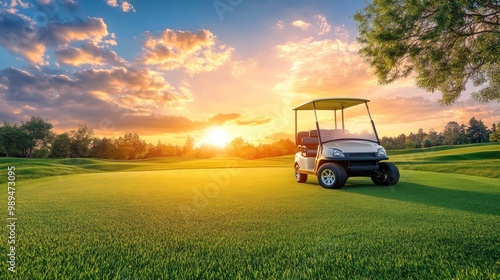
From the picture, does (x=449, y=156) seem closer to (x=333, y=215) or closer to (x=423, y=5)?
(x=423, y=5)

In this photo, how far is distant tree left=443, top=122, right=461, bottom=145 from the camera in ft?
253

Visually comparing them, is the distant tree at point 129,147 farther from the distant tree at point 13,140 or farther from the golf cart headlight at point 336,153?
the golf cart headlight at point 336,153

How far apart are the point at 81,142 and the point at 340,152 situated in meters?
68.6

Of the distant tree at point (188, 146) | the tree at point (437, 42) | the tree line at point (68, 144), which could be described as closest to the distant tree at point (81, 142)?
the tree line at point (68, 144)

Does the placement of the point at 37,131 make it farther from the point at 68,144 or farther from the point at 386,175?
the point at 386,175

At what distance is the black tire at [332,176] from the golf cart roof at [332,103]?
215 centimetres

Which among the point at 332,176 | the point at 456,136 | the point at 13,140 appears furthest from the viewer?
the point at 456,136

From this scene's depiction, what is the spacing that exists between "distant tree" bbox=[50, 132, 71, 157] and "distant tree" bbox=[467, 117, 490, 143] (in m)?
100

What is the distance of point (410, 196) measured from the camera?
5.73m

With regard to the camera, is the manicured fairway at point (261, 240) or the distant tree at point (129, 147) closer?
the manicured fairway at point (261, 240)

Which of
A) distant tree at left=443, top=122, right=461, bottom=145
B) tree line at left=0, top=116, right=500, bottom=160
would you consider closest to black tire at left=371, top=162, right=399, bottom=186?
tree line at left=0, top=116, right=500, bottom=160

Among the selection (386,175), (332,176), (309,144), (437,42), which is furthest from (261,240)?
(437,42)

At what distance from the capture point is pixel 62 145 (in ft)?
209

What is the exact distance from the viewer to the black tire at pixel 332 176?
689 centimetres
